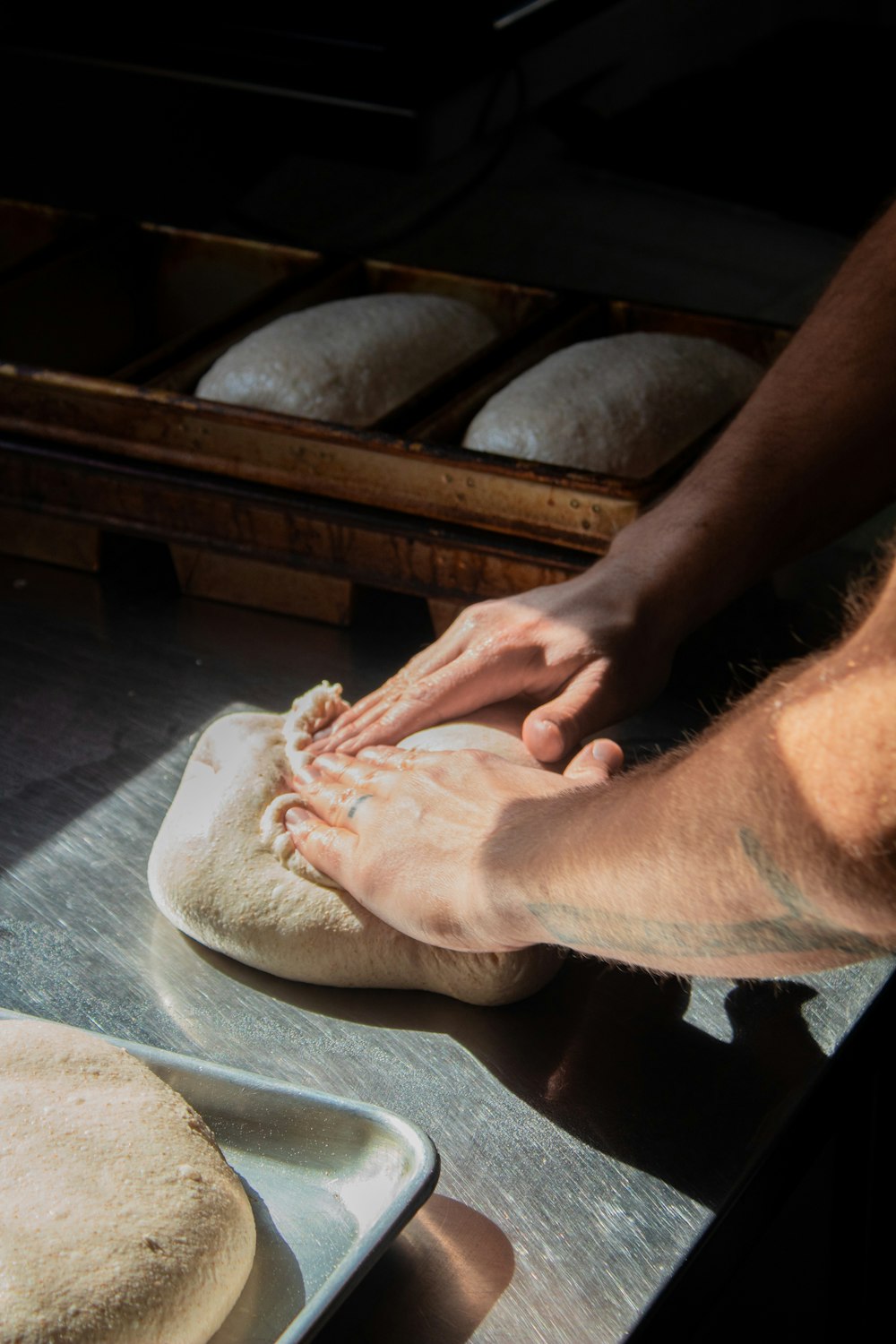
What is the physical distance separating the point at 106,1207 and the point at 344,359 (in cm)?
141

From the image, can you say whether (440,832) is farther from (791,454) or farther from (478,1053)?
(791,454)

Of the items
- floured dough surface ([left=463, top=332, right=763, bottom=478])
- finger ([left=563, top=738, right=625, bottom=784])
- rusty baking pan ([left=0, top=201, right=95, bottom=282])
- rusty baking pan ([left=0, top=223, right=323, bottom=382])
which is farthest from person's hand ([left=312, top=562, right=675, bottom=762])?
rusty baking pan ([left=0, top=201, right=95, bottom=282])

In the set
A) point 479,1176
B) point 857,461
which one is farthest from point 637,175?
point 479,1176

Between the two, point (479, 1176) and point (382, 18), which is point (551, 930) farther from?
point (382, 18)

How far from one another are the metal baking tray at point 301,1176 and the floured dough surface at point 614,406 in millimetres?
1017

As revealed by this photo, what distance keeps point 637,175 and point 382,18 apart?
1.79 m

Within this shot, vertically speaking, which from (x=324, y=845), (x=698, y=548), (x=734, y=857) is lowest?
(x=324, y=845)

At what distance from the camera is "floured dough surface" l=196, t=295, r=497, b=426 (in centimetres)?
206

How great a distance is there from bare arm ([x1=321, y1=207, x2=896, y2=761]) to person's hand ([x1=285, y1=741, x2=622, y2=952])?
10 centimetres

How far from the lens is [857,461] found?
1.77 m

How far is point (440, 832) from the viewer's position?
130 centimetres

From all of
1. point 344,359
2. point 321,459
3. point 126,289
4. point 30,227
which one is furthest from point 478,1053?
point 30,227

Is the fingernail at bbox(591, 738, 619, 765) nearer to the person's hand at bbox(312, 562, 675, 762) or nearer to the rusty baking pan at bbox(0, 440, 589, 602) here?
the person's hand at bbox(312, 562, 675, 762)

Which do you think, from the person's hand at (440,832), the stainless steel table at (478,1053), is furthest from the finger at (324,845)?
the stainless steel table at (478,1053)
